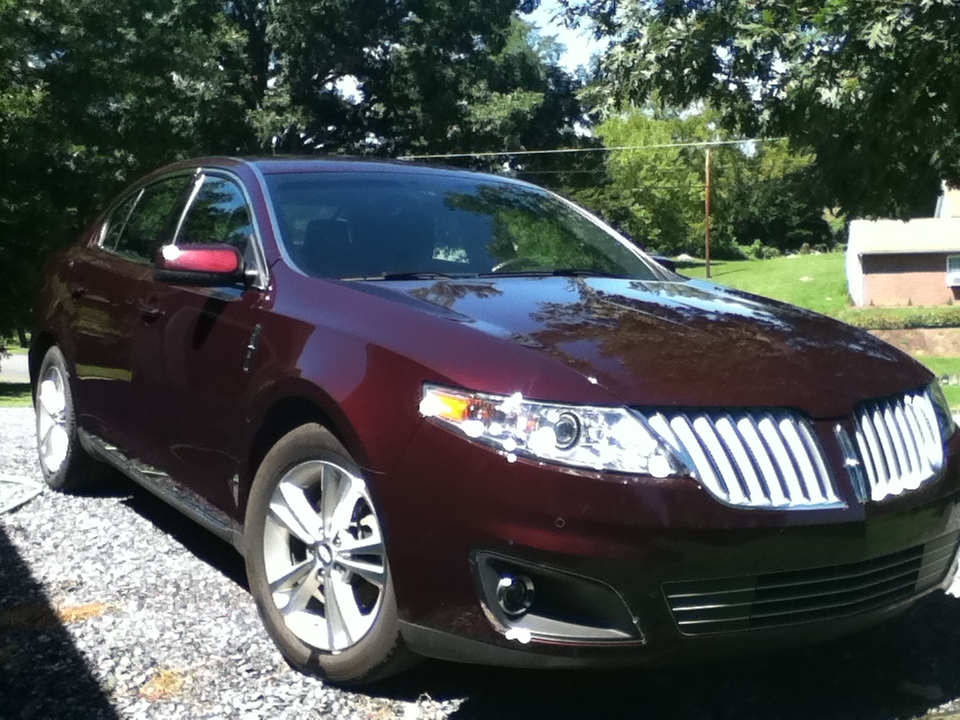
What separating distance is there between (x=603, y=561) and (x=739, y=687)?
99 cm

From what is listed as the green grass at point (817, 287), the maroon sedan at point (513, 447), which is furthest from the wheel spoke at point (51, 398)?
the green grass at point (817, 287)

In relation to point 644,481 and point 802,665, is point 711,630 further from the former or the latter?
point 802,665

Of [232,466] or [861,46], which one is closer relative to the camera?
[232,466]

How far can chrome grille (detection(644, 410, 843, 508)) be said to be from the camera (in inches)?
121

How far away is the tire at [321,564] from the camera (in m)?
3.44

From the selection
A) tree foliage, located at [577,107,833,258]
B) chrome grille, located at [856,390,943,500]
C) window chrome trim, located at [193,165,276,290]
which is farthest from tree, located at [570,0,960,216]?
tree foliage, located at [577,107,833,258]

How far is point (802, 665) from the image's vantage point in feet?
12.8

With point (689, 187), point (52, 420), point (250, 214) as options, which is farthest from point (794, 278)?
point (250, 214)

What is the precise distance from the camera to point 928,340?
143 feet

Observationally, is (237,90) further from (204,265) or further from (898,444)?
(898,444)

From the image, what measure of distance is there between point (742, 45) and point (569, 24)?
4.36m

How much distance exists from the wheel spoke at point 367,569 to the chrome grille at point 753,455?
0.90 metres

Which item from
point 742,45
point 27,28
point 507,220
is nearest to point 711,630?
point 507,220

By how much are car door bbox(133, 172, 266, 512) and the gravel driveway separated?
453 millimetres
